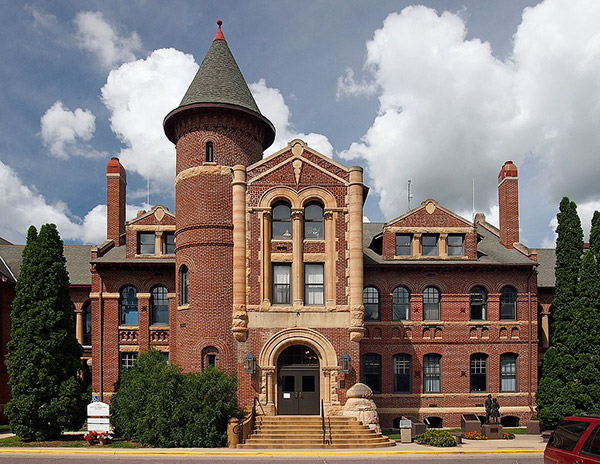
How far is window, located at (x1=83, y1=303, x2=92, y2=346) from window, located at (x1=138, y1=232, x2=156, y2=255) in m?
4.64

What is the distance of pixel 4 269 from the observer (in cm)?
3338

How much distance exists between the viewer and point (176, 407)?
72.6 feet

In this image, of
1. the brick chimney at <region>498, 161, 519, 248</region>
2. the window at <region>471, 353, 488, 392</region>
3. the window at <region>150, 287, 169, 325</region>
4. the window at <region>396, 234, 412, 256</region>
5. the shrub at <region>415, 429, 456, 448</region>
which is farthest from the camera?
the brick chimney at <region>498, 161, 519, 248</region>

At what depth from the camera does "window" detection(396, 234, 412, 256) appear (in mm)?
30172

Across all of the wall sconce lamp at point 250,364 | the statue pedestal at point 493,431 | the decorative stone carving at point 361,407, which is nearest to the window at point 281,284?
the wall sconce lamp at point 250,364

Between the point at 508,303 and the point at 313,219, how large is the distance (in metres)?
11.7

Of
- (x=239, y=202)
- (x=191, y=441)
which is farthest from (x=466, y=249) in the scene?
(x=191, y=441)

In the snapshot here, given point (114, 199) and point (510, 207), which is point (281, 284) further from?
point (510, 207)

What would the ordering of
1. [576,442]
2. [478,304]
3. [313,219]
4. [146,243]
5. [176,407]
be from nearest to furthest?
[576,442] → [176,407] → [313,219] → [478,304] → [146,243]

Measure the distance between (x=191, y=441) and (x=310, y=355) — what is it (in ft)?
21.2

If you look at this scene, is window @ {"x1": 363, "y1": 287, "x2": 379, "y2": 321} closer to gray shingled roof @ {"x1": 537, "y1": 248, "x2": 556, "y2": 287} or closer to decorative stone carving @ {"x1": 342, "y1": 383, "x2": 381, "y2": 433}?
decorative stone carving @ {"x1": 342, "y1": 383, "x2": 381, "y2": 433}

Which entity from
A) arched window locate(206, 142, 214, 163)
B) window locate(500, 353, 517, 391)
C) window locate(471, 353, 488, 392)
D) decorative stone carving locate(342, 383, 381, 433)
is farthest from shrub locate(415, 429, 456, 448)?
arched window locate(206, 142, 214, 163)

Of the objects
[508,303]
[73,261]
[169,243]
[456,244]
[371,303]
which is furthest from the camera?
[73,261]

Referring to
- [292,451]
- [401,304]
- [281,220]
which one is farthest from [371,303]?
[292,451]
